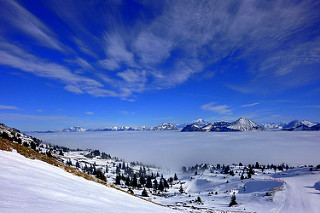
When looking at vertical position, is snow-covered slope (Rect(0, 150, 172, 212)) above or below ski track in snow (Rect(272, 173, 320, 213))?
above

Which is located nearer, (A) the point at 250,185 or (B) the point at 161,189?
(A) the point at 250,185

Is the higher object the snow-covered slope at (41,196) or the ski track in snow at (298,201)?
the snow-covered slope at (41,196)

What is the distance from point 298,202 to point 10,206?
62.2 m

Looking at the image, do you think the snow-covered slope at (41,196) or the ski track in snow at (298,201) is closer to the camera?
the snow-covered slope at (41,196)

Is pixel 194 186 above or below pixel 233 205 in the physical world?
below

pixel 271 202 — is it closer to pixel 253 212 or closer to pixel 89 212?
pixel 253 212

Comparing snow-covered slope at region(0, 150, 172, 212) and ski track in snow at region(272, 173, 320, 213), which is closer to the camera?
snow-covered slope at region(0, 150, 172, 212)

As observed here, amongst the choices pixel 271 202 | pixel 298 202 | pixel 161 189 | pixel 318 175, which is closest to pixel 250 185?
pixel 318 175

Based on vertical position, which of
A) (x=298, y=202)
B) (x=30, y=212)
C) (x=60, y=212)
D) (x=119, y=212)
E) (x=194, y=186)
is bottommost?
(x=194, y=186)

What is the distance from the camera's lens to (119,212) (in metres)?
7.21

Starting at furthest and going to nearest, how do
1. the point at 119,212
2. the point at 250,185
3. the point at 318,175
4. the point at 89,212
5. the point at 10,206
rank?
the point at 250,185, the point at 318,175, the point at 119,212, the point at 89,212, the point at 10,206

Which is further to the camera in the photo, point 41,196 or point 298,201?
point 298,201

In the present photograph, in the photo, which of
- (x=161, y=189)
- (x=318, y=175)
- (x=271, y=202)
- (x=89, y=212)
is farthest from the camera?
(x=161, y=189)

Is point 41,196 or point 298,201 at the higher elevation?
point 41,196
